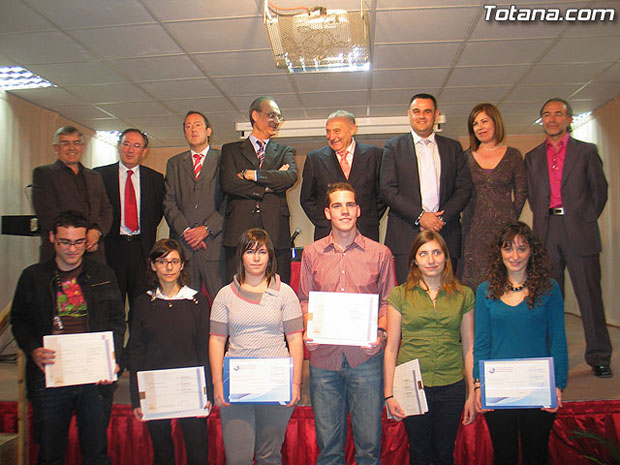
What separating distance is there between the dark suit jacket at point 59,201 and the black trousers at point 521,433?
272cm

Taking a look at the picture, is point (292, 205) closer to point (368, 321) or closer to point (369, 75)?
point (369, 75)

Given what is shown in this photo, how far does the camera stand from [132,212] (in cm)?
361

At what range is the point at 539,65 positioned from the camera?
553 centimetres

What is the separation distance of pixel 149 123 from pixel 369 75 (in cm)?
379

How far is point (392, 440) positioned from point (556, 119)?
2.48m

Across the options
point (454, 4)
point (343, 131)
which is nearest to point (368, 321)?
point (343, 131)

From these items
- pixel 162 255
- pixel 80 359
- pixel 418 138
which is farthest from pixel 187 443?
pixel 418 138

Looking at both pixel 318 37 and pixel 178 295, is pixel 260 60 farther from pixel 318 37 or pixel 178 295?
pixel 178 295

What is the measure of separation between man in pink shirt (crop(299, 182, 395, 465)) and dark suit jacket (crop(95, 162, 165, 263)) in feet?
5.23

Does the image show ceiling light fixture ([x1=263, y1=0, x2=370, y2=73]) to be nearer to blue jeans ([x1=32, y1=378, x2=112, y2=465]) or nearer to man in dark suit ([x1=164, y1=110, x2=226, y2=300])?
man in dark suit ([x1=164, y1=110, x2=226, y2=300])

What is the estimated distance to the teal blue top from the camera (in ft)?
7.80

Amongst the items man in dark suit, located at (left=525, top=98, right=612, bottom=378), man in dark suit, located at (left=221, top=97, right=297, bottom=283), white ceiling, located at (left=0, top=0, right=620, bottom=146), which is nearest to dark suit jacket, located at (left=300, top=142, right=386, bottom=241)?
man in dark suit, located at (left=221, top=97, right=297, bottom=283)

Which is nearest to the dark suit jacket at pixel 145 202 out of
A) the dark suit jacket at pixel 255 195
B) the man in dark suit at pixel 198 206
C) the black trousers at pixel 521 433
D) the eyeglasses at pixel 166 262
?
the man in dark suit at pixel 198 206

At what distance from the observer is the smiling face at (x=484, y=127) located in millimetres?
3258
